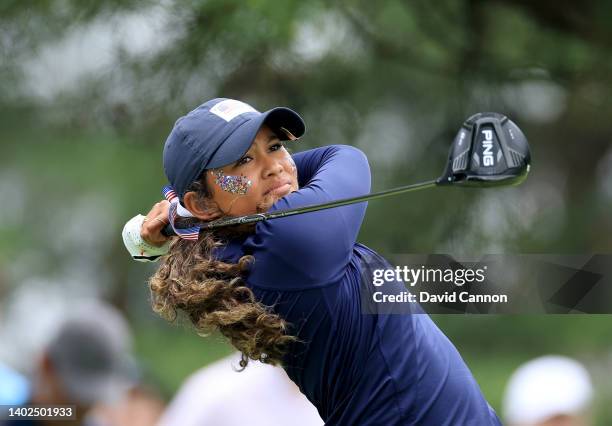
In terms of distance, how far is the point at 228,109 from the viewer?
2029mm

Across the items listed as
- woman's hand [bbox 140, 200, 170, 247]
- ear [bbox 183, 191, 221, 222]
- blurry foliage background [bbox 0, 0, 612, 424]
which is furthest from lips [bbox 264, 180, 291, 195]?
blurry foliage background [bbox 0, 0, 612, 424]

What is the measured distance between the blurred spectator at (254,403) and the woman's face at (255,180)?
2.99 feet

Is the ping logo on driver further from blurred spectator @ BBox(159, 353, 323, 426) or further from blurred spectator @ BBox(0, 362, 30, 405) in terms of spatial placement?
blurred spectator @ BBox(0, 362, 30, 405)

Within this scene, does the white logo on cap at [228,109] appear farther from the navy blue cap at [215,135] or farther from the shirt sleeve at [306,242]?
the shirt sleeve at [306,242]

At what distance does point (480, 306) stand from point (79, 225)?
198cm

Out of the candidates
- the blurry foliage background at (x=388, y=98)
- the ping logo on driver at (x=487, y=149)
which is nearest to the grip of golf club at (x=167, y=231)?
the ping logo on driver at (x=487, y=149)

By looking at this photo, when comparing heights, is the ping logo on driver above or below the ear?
below

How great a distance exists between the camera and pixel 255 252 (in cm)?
193

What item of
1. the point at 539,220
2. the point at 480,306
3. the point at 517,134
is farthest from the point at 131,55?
the point at 517,134

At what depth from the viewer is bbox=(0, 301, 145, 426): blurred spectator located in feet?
9.18


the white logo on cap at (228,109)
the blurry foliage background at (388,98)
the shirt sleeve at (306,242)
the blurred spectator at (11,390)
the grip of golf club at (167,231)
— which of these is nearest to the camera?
the shirt sleeve at (306,242)

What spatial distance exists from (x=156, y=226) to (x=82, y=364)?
829 mm

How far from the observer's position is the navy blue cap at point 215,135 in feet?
6.43

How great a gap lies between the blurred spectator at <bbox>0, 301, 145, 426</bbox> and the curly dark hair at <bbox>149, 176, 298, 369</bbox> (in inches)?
33.6
